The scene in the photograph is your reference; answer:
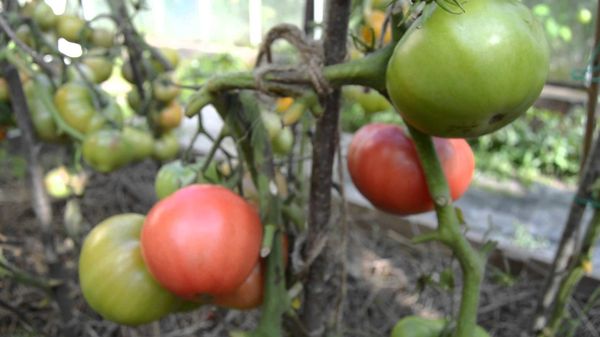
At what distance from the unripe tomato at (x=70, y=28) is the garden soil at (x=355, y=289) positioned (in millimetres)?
503

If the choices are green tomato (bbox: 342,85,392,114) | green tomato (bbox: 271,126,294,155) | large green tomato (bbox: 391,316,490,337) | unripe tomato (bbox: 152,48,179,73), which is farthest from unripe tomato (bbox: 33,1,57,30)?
large green tomato (bbox: 391,316,490,337)

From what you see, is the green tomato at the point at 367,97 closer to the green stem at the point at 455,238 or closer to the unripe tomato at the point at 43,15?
the green stem at the point at 455,238

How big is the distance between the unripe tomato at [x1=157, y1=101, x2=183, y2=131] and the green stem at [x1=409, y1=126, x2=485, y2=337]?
3.46 feet

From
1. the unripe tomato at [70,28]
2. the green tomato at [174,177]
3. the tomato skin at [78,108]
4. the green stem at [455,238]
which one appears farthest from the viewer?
the unripe tomato at [70,28]

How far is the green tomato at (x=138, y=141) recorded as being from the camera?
4.09ft

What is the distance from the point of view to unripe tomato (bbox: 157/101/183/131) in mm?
1431

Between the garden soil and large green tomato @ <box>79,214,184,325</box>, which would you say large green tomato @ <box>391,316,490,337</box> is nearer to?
large green tomato @ <box>79,214,184,325</box>

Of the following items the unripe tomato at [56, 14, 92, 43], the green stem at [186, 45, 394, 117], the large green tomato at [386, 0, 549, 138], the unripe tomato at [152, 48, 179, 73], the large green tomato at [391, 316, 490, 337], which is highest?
the large green tomato at [386, 0, 549, 138]

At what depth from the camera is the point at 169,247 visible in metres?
0.52

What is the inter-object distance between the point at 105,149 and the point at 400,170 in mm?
810

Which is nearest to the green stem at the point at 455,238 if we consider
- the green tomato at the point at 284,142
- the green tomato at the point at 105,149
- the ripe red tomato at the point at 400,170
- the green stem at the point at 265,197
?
the ripe red tomato at the point at 400,170

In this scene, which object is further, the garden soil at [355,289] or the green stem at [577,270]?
the garden soil at [355,289]

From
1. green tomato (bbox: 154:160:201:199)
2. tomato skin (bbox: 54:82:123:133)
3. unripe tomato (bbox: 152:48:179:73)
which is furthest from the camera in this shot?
unripe tomato (bbox: 152:48:179:73)

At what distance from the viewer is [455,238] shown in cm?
51
